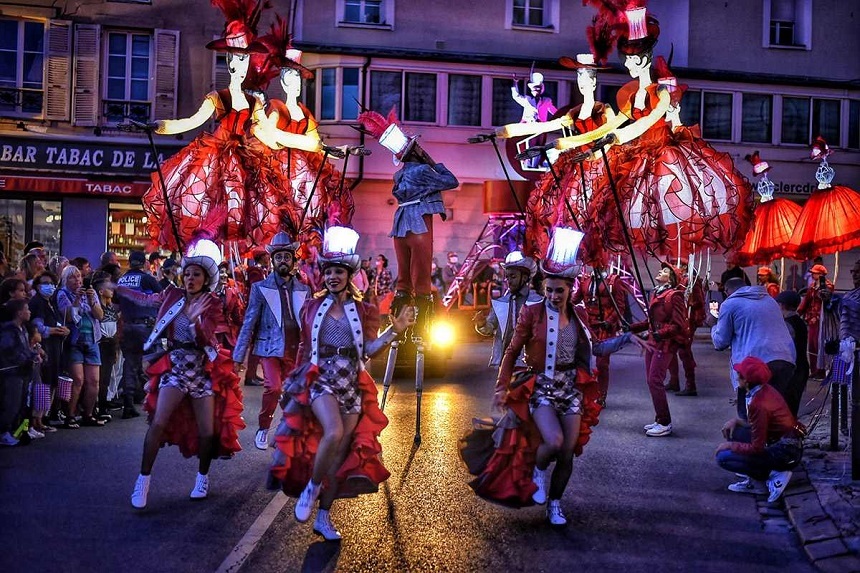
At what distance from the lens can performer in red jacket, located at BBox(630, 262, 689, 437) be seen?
10776 mm

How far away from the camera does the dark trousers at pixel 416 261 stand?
10336mm

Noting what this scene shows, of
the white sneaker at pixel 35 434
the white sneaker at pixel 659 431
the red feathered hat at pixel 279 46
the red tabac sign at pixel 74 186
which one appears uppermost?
the red feathered hat at pixel 279 46

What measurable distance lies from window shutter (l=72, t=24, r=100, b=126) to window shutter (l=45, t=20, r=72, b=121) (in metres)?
0.21

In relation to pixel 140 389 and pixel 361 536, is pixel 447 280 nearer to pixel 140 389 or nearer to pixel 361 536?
pixel 140 389

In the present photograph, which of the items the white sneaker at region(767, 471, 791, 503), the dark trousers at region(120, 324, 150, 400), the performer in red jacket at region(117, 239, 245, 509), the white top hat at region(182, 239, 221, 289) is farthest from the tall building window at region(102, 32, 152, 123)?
the white sneaker at region(767, 471, 791, 503)

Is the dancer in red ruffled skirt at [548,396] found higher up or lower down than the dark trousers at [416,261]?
lower down

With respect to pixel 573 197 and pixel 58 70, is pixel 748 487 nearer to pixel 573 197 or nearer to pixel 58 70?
pixel 573 197

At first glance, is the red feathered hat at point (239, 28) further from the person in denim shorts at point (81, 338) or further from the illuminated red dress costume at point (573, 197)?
the illuminated red dress costume at point (573, 197)

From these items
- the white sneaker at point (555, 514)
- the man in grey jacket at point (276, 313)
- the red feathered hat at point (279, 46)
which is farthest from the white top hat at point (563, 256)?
the red feathered hat at point (279, 46)

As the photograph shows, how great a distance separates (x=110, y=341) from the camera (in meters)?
11.7

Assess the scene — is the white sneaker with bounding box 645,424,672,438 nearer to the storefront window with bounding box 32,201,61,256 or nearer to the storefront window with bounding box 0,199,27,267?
the storefront window with bounding box 32,201,61,256

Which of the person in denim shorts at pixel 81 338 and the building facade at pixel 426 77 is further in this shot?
the building facade at pixel 426 77

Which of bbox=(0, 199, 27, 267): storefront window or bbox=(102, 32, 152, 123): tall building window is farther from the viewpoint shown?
bbox=(102, 32, 152, 123): tall building window

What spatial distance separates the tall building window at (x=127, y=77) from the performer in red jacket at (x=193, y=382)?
65.5ft
